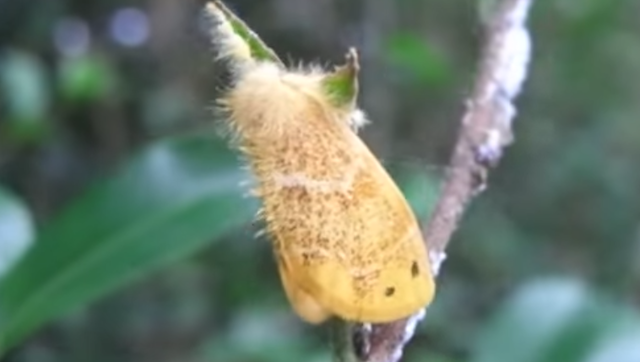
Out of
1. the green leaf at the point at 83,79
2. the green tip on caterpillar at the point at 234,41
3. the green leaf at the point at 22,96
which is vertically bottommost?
the green tip on caterpillar at the point at 234,41

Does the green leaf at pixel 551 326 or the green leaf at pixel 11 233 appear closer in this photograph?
the green leaf at pixel 11 233

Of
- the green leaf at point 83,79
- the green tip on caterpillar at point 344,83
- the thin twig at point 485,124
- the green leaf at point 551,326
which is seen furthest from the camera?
the green leaf at point 83,79

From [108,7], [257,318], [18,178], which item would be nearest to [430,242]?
[257,318]

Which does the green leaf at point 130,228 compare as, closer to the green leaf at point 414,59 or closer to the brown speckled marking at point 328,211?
the brown speckled marking at point 328,211

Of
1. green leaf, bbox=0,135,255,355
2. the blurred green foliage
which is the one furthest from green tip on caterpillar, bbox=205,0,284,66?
green leaf, bbox=0,135,255,355

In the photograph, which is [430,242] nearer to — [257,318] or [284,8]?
[257,318]

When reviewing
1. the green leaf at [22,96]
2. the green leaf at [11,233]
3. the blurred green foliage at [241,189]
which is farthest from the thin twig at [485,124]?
the green leaf at [22,96]

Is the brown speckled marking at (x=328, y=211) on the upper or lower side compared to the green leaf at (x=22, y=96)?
lower

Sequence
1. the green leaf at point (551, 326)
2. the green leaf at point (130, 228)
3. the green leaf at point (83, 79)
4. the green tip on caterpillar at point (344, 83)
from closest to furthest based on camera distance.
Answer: the green tip on caterpillar at point (344, 83)
the green leaf at point (130, 228)
the green leaf at point (551, 326)
the green leaf at point (83, 79)
